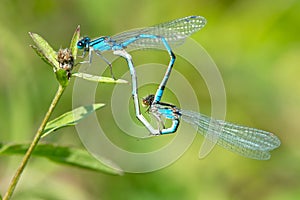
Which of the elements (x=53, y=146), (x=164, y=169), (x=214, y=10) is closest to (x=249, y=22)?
(x=214, y=10)

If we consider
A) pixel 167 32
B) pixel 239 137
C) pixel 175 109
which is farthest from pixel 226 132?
pixel 167 32

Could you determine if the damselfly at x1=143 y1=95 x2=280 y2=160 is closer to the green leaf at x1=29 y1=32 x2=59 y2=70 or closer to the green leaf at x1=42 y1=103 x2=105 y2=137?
the green leaf at x1=42 y1=103 x2=105 y2=137

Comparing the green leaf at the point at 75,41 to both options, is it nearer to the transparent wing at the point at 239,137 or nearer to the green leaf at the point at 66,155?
the green leaf at the point at 66,155

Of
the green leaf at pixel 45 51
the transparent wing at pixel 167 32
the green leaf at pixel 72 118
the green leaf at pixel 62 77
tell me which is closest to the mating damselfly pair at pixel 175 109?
the transparent wing at pixel 167 32

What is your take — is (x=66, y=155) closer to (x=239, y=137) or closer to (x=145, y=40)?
(x=145, y=40)

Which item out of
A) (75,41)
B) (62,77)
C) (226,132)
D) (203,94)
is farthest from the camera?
(203,94)

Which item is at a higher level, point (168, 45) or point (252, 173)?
point (168, 45)

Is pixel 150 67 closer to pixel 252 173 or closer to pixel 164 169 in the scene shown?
pixel 164 169
